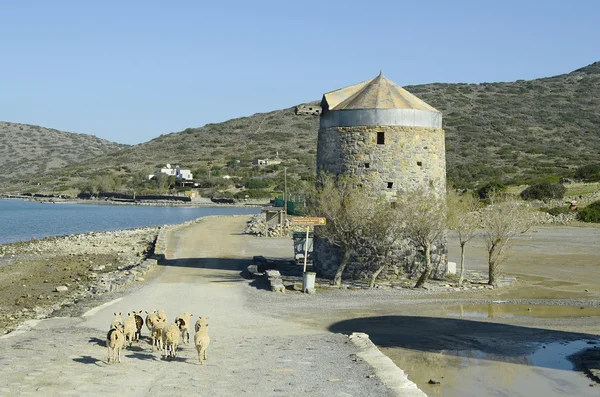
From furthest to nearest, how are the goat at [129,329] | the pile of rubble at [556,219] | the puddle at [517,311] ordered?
1. the pile of rubble at [556,219]
2. the puddle at [517,311]
3. the goat at [129,329]

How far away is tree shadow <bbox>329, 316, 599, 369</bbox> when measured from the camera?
1655 cm

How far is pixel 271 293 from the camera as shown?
2383 cm

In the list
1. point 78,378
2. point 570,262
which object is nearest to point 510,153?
point 570,262

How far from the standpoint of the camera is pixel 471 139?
368 ft

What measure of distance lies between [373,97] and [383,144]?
71.0 inches

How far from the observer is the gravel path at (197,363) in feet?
40.1

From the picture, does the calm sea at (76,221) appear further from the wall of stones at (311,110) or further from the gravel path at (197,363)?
the gravel path at (197,363)

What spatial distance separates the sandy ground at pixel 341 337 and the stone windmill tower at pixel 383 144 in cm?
397

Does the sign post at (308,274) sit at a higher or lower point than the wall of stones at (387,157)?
lower

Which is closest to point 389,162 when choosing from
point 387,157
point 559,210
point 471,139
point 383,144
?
point 387,157

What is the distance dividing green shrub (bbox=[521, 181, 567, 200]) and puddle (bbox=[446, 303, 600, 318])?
38.4 meters

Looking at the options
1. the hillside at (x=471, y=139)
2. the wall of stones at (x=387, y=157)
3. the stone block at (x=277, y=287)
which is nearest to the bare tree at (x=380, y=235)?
the wall of stones at (x=387, y=157)

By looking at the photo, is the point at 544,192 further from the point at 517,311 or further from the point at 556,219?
the point at 517,311

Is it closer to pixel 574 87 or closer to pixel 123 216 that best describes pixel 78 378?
pixel 123 216
